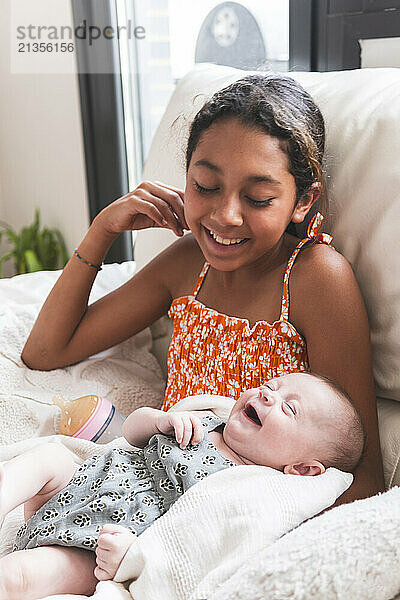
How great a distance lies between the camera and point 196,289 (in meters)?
1.37

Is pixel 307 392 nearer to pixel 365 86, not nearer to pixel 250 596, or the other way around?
pixel 250 596

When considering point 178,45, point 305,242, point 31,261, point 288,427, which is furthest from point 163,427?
point 31,261

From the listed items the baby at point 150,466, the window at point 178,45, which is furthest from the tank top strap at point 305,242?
the window at point 178,45

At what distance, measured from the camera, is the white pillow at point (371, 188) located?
1.11 metres

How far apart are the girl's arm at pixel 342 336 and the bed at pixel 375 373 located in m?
0.05

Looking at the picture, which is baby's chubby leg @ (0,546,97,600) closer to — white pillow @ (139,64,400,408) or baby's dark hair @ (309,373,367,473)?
baby's dark hair @ (309,373,367,473)

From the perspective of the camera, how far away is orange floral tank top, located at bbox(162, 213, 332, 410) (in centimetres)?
117

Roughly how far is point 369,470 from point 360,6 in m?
1.11

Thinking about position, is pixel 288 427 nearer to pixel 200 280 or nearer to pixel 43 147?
pixel 200 280

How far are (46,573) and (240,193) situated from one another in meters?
0.62

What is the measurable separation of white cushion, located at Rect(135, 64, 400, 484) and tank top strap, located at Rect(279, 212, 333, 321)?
0.03 metres

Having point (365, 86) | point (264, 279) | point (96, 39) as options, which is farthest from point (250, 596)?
point (96, 39)

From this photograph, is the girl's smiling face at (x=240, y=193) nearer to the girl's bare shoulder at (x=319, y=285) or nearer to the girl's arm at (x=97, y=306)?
the girl's bare shoulder at (x=319, y=285)

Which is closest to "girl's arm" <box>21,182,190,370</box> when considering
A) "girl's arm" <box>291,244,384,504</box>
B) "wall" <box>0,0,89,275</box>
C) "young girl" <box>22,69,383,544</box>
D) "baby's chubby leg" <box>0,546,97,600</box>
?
"young girl" <box>22,69,383,544</box>
